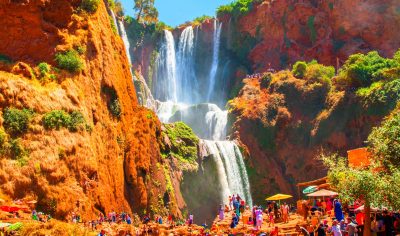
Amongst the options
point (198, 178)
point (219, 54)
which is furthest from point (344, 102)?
point (219, 54)

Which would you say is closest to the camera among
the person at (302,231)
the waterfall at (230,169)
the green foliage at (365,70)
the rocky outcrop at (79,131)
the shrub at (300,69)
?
the person at (302,231)

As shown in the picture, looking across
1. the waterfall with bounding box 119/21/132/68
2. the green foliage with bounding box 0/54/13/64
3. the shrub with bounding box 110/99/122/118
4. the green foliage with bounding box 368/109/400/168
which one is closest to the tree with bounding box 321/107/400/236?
the green foliage with bounding box 368/109/400/168

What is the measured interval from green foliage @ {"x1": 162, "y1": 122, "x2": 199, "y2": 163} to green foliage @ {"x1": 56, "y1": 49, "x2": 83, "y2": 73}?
14167 mm

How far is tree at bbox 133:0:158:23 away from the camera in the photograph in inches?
3118

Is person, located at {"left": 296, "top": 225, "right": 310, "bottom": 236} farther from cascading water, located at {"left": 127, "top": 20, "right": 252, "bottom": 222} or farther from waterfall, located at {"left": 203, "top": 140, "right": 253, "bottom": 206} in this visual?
cascading water, located at {"left": 127, "top": 20, "right": 252, "bottom": 222}

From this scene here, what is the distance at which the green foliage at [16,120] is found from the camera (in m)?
25.6

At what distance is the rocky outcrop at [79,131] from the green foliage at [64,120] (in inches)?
11.7

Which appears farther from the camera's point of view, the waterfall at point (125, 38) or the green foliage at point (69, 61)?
the waterfall at point (125, 38)

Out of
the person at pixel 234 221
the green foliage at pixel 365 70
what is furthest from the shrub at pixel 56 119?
the green foliage at pixel 365 70

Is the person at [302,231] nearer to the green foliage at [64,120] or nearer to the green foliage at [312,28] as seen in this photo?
the green foliage at [64,120]

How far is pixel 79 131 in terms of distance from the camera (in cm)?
2877

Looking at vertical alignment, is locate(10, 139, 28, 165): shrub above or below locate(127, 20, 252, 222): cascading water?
below

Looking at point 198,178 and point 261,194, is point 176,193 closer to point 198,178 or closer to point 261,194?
point 198,178

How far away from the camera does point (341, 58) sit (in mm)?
57562
